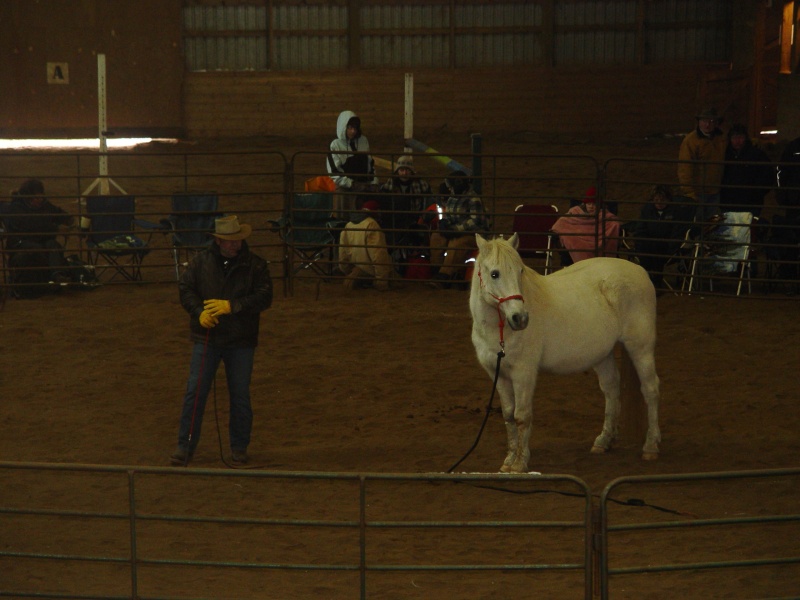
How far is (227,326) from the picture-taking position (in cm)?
738

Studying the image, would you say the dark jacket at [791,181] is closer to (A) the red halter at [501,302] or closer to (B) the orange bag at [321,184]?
(B) the orange bag at [321,184]

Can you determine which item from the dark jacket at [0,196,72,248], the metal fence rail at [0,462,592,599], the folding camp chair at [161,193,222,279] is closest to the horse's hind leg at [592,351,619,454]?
the metal fence rail at [0,462,592,599]

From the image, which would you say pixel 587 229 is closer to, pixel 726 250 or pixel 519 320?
pixel 726 250

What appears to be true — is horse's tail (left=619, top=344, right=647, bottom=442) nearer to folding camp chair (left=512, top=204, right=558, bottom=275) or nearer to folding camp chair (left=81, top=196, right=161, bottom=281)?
folding camp chair (left=512, top=204, right=558, bottom=275)

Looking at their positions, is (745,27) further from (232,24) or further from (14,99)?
(14,99)

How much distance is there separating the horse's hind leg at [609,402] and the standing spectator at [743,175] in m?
4.88

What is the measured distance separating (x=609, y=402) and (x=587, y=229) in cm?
463

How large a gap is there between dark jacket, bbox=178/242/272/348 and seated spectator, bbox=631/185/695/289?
5502 mm

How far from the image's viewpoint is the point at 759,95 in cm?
2003

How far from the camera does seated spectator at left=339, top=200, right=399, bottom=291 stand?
40.4 ft

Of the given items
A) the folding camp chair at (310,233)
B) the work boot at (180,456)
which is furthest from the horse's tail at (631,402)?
the folding camp chair at (310,233)

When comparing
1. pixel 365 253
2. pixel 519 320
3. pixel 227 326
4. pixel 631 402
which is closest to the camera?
pixel 519 320

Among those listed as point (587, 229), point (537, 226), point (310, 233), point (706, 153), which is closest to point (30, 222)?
point (310, 233)

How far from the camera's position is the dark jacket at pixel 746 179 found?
12062mm
